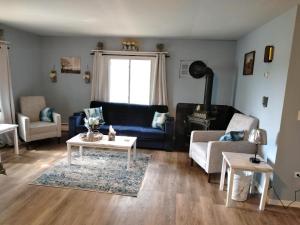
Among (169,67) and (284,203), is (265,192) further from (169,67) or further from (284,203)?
(169,67)

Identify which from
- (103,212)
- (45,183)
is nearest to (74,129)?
(45,183)

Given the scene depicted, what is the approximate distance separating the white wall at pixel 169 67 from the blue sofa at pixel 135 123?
61 cm

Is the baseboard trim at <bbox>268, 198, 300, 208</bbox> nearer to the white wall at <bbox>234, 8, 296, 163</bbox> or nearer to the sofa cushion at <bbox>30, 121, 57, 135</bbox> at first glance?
the white wall at <bbox>234, 8, 296, 163</bbox>

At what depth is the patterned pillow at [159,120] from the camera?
4.46 meters

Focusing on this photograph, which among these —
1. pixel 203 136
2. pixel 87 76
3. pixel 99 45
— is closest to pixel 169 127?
pixel 203 136

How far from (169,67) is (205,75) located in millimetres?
→ 819

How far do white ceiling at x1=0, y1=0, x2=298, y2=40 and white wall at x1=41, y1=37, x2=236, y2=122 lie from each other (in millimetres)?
672

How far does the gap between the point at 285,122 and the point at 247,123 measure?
2.58ft

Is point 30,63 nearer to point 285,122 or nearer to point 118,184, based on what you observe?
point 118,184

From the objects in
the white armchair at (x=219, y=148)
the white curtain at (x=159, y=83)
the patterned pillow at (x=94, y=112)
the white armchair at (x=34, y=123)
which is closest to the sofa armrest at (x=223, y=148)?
the white armchair at (x=219, y=148)

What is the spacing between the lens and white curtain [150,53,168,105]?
4.84 m

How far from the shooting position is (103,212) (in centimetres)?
237

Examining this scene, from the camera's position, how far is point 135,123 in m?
4.86

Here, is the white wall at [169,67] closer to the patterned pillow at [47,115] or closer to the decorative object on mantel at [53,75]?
the decorative object on mantel at [53,75]
